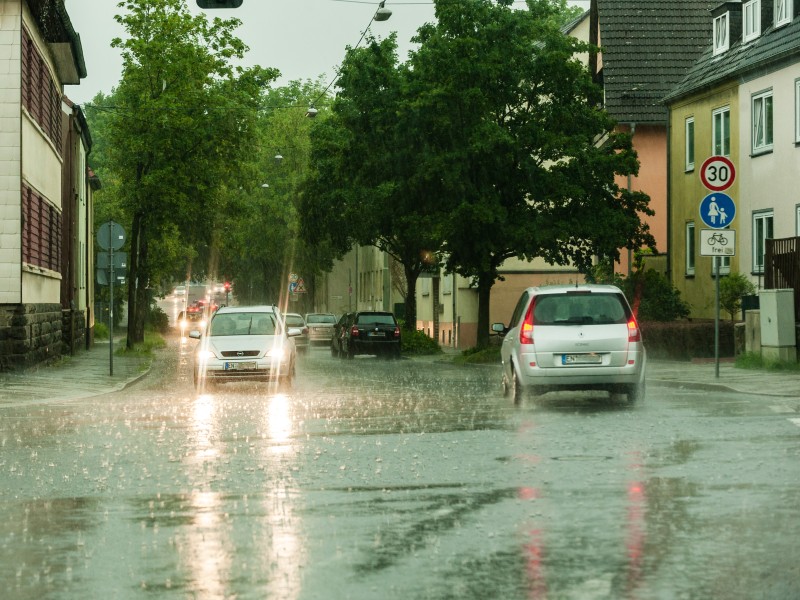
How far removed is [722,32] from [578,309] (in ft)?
75.4

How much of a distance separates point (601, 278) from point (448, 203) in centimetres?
508

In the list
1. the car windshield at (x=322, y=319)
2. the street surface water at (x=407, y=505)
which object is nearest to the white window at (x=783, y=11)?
the street surface water at (x=407, y=505)

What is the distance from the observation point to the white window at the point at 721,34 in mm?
38750

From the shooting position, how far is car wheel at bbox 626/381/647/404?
18453mm

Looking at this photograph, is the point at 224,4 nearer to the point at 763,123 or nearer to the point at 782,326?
the point at 782,326

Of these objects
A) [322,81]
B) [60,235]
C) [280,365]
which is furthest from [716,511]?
[322,81]

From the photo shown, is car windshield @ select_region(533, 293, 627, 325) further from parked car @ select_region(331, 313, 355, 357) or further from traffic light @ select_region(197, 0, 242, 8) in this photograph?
parked car @ select_region(331, 313, 355, 357)

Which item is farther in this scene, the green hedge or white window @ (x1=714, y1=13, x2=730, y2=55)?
white window @ (x1=714, y1=13, x2=730, y2=55)

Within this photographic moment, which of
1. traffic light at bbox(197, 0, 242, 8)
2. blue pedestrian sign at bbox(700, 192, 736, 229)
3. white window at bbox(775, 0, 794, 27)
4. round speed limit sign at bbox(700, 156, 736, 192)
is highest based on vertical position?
white window at bbox(775, 0, 794, 27)

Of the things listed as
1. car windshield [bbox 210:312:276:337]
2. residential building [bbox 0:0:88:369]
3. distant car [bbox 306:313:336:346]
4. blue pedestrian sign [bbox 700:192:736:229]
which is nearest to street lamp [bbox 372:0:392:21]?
residential building [bbox 0:0:88:369]

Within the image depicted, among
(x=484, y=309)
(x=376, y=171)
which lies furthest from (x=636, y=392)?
(x=376, y=171)

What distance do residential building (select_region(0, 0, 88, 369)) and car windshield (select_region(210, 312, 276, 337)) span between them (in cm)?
449

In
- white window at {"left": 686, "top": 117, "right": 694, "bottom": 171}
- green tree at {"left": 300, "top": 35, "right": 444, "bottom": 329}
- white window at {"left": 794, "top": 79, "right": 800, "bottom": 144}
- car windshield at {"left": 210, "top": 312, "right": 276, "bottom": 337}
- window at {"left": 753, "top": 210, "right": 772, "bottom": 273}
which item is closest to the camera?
car windshield at {"left": 210, "top": 312, "right": 276, "bottom": 337}

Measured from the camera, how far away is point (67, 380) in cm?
2684
